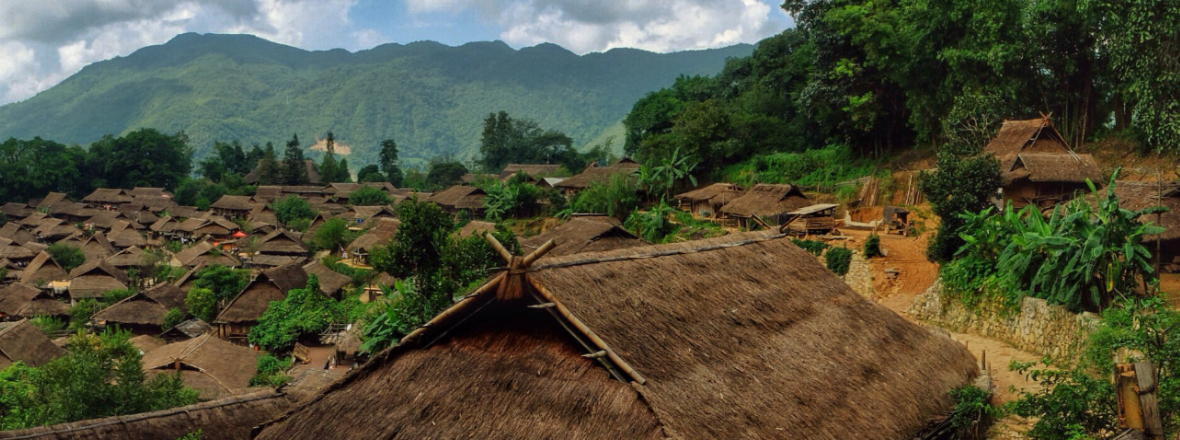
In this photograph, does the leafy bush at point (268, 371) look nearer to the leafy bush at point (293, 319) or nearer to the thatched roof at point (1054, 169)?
the leafy bush at point (293, 319)

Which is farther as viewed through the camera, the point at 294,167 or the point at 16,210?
the point at 294,167

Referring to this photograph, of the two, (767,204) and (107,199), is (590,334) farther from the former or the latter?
(107,199)

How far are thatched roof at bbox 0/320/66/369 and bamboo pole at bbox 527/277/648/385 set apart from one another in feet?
52.7

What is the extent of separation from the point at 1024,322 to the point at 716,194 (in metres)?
15.1

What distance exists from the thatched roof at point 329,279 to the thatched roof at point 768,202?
1337 cm

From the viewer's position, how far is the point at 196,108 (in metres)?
127

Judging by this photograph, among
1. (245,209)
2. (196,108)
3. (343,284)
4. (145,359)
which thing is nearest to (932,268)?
(145,359)

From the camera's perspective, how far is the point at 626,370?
18.5 feet

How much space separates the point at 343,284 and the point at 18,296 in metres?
9.85

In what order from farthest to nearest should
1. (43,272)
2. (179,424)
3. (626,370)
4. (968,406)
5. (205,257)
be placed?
(205,257) < (43,272) < (179,424) < (968,406) < (626,370)

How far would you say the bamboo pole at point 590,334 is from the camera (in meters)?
5.61

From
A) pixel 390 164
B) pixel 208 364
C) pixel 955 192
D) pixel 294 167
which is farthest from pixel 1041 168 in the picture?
pixel 390 164

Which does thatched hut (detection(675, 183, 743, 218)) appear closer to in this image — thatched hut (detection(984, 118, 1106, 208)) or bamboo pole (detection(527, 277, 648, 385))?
thatched hut (detection(984, 118, 1106, 208))

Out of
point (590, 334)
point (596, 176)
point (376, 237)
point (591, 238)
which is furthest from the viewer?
point (596, 176)
